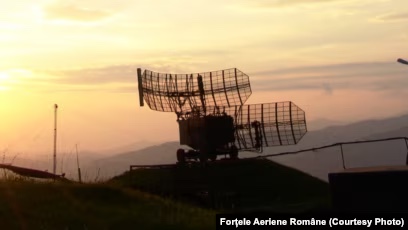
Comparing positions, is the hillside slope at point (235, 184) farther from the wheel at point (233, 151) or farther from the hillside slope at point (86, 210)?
the hillside slope at point (86, 210)

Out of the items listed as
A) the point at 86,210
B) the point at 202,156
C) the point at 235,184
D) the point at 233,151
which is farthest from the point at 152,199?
the point at 233,151

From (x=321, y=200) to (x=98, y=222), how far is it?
15.1m

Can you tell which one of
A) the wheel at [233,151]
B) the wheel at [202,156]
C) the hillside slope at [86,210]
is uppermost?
the wheel at [233,151]

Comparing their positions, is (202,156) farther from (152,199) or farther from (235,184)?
(152,199)

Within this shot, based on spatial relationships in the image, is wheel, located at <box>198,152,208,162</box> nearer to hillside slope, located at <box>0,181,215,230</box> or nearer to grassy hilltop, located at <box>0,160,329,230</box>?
grassy hilltop, located at <box>0,160,329,230</box>

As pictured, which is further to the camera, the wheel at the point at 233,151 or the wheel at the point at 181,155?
the wheel at the point at 233,151

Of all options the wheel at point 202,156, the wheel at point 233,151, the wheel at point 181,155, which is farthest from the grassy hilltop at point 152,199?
the wheel at point 233,151

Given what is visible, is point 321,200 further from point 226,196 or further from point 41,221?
point 41,221

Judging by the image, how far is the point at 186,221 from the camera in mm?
16375

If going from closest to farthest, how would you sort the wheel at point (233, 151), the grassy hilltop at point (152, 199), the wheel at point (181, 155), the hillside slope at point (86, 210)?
the hillside slope at point (86, 210) → the grassy hilltop at point (152, 199) → the wheel at point (181, 155) → the wheel at point (233, 151)

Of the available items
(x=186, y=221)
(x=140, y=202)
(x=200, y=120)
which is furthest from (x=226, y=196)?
(x=186, y=221)

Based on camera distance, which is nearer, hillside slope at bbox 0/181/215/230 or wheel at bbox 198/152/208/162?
hillside slope at bbox 0/181/215/230

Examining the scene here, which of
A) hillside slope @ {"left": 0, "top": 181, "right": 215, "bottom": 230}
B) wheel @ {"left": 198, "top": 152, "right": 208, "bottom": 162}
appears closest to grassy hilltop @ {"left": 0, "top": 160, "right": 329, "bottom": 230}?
hillside slope @ {"left": 0, "top": 181, "right": 215, "bottom": 230}

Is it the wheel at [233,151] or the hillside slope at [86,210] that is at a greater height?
the wheel at [233,151]
